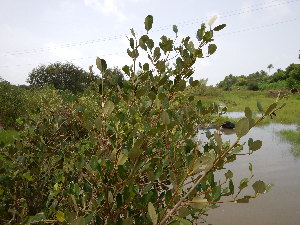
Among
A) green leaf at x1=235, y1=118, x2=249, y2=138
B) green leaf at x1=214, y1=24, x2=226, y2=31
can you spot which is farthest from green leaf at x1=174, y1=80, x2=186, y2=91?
green leaf at x1=235, y1=118, x2=249, y2=138

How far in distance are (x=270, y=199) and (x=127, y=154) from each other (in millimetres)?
8690

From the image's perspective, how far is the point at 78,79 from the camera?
3516cm

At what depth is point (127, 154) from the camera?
46.1 inches

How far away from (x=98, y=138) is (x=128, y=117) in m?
0.36

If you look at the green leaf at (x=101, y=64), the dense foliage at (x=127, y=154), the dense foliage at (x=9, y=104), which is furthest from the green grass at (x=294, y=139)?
the dense foliage at (x=9, y=104)


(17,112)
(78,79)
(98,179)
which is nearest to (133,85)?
(98,179)

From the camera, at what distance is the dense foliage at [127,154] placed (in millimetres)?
1266

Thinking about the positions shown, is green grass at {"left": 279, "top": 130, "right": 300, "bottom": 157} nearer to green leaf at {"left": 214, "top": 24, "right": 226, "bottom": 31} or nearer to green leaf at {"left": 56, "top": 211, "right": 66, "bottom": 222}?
green leaf at {"left": 214, "top": 24, "right": 226, "bottom": 31}

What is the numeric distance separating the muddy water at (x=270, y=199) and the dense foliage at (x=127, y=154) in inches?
224

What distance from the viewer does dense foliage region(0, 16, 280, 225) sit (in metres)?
1.27

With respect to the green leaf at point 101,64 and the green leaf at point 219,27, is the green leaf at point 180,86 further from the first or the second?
the green leaf at point 101,64

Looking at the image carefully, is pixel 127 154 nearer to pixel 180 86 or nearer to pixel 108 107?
pixel 108 107

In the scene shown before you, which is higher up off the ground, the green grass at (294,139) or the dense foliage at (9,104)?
the dense foliage at (9,104)

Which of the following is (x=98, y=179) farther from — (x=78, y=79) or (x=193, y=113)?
(x=78, y=79)
